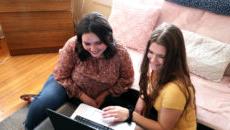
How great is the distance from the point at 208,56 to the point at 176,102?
0.88 m

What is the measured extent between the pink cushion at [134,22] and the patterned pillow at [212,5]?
0.85 ft

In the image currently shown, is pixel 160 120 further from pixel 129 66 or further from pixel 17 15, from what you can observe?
pixel 17 15

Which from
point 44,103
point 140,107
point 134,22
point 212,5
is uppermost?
point 212,5

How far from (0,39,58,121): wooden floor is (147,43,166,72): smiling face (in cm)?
138

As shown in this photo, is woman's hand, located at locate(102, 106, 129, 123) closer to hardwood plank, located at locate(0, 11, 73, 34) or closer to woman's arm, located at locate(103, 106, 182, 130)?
woman's arm, located at locate(103, 106, 182, 130)

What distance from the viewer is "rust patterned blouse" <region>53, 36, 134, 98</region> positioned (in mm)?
1423

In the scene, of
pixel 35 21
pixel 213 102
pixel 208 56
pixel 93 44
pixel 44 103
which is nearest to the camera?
pixel 93 44

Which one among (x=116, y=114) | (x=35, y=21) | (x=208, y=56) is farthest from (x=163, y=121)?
(x=35, y=21)

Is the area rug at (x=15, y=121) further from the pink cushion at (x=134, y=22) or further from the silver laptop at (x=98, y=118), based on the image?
the pink cushion at (x=134, y=22)

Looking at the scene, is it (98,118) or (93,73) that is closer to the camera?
(98,118)

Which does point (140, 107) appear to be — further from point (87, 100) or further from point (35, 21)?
point (35, 21)

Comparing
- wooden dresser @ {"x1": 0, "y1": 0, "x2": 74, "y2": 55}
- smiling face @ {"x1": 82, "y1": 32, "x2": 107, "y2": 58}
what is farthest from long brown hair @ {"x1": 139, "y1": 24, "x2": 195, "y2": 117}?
wooden dresser @ {"x1": 0, "y1": 0, "x2": 74, "y2": 55}

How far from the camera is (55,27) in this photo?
253 centimetres

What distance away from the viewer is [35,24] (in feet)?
8.10
